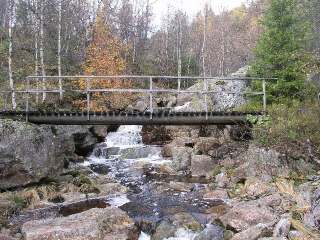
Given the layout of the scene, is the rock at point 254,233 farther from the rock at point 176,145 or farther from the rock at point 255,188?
the rock at point 176,145

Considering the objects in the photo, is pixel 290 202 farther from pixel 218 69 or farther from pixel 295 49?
pixel 218 69

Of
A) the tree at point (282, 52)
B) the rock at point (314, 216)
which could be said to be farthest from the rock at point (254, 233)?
the tree at point (282, 52)

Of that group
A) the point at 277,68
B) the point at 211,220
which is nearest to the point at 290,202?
the point at 211,220

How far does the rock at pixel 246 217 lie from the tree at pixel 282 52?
6709 mm

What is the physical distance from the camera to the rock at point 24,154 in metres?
13.1

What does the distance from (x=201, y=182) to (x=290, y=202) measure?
502 centimetres

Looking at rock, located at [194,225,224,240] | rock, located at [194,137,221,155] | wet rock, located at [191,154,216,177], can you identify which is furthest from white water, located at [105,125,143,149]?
rock, located at [194,225,224,240]

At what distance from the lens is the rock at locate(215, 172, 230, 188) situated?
1470 centimetres

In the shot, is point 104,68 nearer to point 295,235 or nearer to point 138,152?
point 138,152

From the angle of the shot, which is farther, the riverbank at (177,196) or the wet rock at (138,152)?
the wet rock at (138,152)

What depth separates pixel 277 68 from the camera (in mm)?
16781

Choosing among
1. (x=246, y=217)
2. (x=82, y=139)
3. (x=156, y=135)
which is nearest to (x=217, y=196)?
(x=246, y=217)

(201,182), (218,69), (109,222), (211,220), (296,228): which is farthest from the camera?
(218,69)

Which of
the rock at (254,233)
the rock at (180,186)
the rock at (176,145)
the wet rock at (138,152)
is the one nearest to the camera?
the rock at (254,233)
